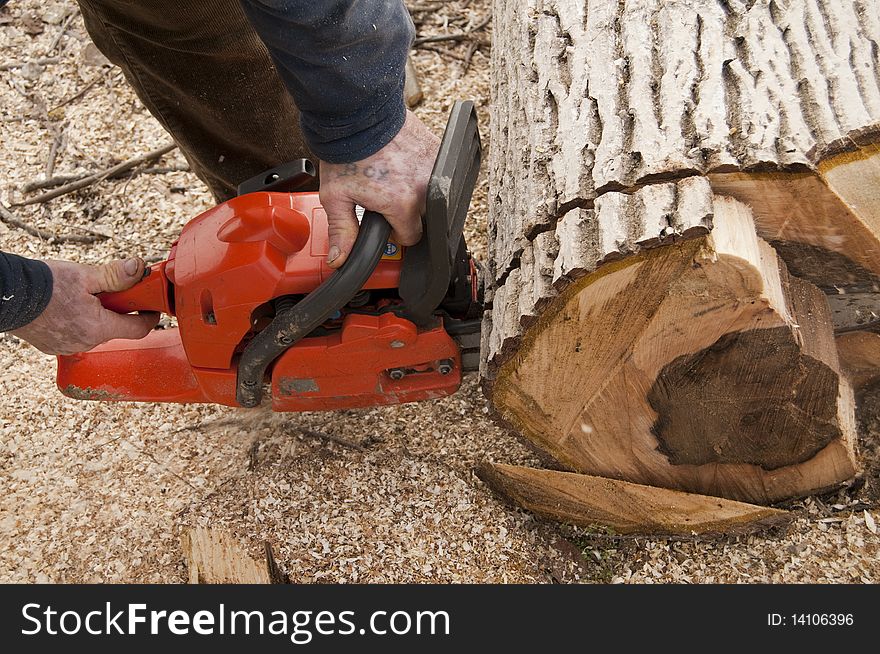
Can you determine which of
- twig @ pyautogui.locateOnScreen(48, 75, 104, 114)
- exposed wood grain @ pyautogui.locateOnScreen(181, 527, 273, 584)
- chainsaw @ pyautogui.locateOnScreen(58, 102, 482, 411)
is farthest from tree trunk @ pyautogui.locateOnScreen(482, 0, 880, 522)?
twig @ pyautogui.locateOnScreen(48, 75, 104, 114)

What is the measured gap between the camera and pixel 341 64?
1.55m

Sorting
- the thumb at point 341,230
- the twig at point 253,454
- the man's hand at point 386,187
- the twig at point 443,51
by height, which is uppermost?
the man's hand at point 386,187

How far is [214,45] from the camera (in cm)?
250

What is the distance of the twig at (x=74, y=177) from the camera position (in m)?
3.59

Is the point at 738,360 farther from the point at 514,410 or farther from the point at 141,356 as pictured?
the point at 141,356

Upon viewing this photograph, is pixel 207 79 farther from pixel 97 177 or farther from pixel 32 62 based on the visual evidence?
pixel 32 62

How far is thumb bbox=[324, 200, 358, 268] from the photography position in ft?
5.94

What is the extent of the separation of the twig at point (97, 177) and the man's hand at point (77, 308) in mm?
1484

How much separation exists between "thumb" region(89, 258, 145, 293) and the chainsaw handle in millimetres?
31

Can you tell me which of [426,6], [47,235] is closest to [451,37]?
[426,6]

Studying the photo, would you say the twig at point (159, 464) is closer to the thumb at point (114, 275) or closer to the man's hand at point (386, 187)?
the thumb at point (114, 275)

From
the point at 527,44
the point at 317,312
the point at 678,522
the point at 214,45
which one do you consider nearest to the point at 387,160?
the point at 317,312

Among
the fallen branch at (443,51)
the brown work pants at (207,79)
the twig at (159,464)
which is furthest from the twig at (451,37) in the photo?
the twig at (159,464)

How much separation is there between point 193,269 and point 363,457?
0.84 meters
